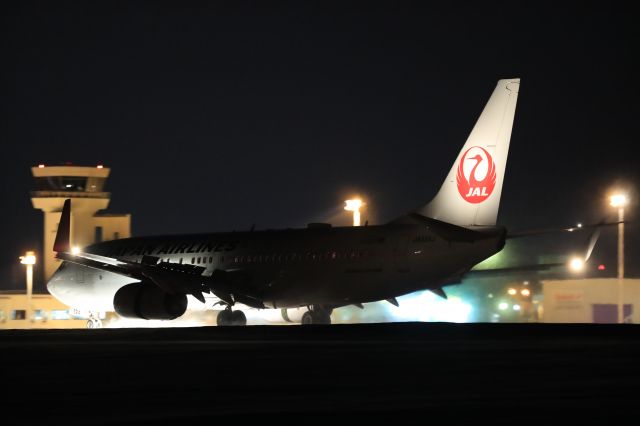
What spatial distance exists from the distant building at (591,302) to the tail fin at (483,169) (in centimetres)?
4664

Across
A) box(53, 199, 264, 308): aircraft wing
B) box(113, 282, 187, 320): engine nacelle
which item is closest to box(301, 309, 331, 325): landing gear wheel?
box(53, 199, 264, 308): aircraft wing

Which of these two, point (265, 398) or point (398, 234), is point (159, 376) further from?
point (398, 234)

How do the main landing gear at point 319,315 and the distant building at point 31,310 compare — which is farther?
the distant building at point 31,310

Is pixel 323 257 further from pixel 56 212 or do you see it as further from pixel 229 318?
pixel 56 212

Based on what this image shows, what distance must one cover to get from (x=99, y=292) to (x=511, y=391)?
3347 centimetres

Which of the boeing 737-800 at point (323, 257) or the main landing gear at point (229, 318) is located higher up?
the boeing 737-800 at point (323, 257)

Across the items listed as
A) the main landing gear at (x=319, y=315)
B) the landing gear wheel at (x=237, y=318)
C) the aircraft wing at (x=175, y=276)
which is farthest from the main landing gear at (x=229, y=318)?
the main landing gear at (x=319, y=315)

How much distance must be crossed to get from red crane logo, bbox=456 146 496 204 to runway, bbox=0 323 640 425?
25.1ft

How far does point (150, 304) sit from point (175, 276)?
195 centimetres

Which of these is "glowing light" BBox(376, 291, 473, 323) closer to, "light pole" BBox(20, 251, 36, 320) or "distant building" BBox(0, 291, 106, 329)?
"distant building" BBox(0, 291, 106, 329)

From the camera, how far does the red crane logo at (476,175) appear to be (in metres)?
32.2

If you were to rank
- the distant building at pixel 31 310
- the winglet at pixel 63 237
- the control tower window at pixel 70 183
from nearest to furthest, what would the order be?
the winglet at pixel 63 237, the distant building at pixel 31 310, the control tower window at pixel 70 183

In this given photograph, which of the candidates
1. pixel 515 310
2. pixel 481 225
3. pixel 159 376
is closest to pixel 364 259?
pixel 481 225

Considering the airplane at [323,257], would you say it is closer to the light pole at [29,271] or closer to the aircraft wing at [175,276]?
the aircraft wing at [175,276]
